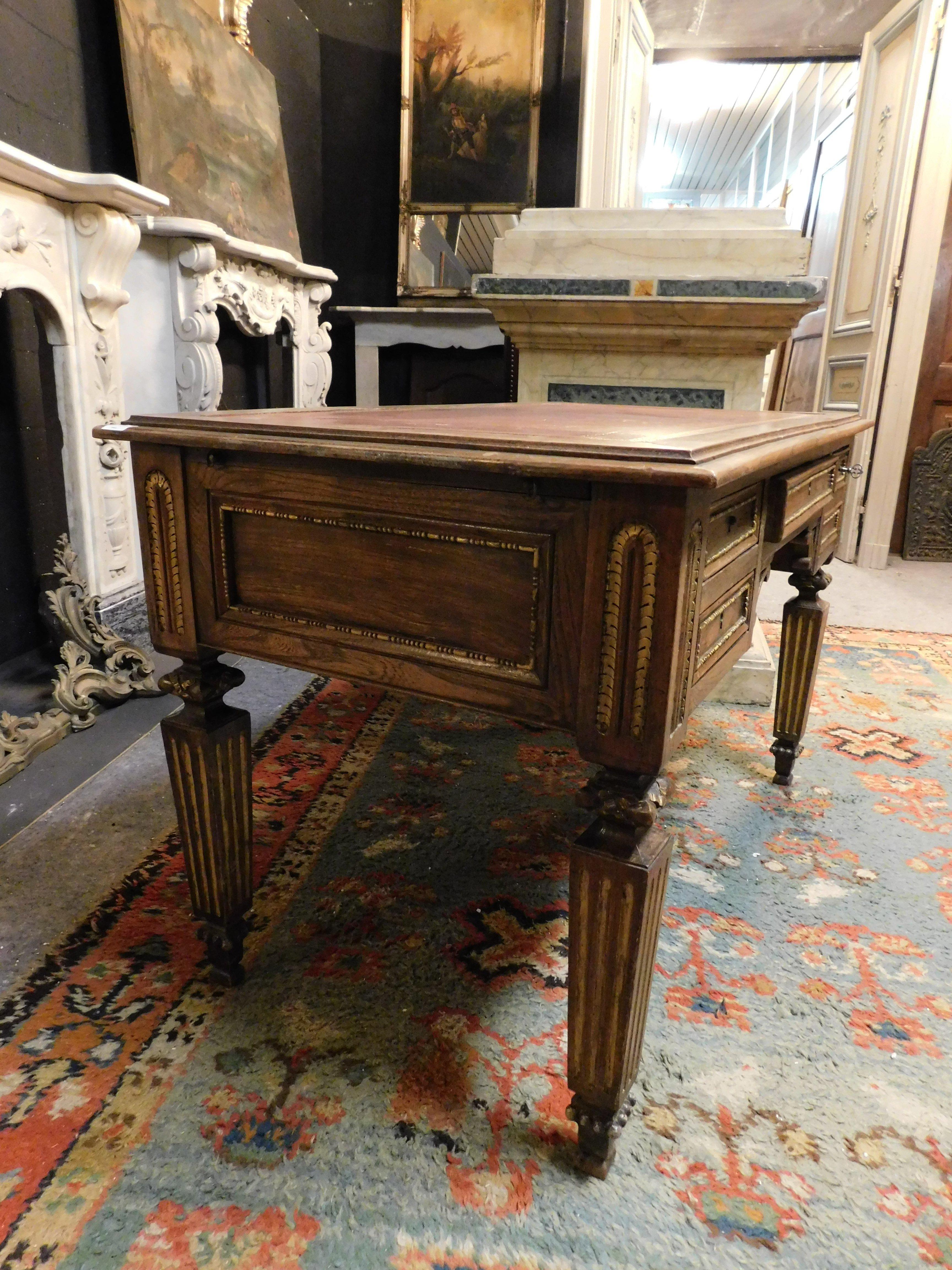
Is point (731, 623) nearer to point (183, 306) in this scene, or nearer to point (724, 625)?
point (724, 625)

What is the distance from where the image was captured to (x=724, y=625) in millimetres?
1018

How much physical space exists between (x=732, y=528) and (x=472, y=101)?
4126 millimetres

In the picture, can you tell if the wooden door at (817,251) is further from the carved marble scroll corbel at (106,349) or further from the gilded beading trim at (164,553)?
the gilded beading trim at (164,553)

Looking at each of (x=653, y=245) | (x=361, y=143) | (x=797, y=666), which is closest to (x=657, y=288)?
(x=653, y=245)

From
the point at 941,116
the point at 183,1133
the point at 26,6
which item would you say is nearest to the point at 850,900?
the point at 183,1133

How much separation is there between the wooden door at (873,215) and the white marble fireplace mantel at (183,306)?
3052 millimetres

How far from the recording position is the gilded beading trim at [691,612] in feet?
2.60

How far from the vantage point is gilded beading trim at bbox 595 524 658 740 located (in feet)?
2.52

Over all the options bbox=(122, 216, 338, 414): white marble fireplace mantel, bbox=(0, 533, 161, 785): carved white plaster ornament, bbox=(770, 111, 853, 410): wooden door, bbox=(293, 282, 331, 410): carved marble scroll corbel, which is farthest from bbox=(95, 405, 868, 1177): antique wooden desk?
bbox=(770, 111, 853, 410): wooden door

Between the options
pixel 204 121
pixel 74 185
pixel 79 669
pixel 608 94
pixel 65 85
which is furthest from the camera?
pixel 608 94

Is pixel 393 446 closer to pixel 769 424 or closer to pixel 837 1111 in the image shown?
pixel 769 424

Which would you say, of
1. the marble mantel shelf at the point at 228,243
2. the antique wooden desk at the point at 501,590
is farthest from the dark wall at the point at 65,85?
the antique wooden desk at the point at 501,590

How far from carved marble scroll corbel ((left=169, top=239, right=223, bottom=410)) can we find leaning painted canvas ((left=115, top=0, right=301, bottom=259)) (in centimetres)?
15

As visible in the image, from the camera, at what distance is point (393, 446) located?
0.88 m
